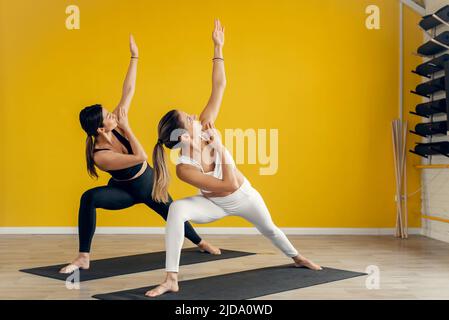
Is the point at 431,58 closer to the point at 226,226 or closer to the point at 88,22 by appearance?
the point at 226,226

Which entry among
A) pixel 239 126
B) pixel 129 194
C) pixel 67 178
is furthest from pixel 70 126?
pixel 129 194

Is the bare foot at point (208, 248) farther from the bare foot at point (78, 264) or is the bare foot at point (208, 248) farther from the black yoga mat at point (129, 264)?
the bare foot at point (78, 264)

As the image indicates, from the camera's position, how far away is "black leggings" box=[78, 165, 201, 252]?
3582mm

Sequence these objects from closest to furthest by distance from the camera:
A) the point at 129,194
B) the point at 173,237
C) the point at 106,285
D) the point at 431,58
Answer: the point at 173,237 < the point at 106,285 < the point at 129,194 < the point at 431,58

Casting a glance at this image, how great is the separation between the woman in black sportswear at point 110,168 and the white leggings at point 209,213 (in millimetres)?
714

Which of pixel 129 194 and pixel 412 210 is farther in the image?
pixel 412 210

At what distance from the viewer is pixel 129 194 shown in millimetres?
3713

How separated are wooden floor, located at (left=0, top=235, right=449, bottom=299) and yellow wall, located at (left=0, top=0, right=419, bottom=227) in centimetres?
41

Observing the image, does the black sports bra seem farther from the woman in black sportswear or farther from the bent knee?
the bent knee

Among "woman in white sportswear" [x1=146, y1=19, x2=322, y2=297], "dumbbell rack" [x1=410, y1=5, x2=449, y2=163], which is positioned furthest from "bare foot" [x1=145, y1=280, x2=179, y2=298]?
"dumbbell rack" [x1=410, y1=5, x2=449, y2=163]

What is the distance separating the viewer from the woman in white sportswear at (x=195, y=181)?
2.85m

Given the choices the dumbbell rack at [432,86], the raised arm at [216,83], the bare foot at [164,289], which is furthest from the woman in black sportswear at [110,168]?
the dumbbell rack at [432,86]

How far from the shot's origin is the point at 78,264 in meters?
3.59

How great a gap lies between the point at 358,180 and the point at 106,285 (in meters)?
3.11
